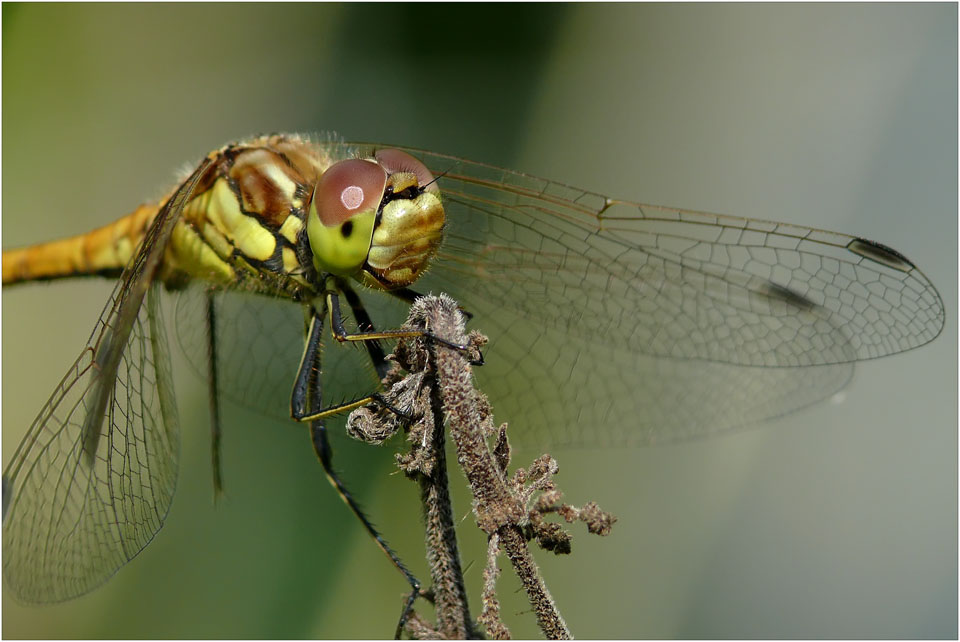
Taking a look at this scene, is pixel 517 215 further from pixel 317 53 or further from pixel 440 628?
pixel 317 53

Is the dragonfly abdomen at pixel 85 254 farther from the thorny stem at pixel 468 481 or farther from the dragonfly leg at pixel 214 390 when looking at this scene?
the thorny stem at pixel 468 481

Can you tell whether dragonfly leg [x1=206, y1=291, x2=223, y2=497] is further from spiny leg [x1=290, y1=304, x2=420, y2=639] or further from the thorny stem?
the thorny stem

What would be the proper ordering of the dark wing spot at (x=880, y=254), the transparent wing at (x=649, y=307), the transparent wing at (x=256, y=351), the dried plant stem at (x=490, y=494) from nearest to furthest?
the dried plant stem at (x=490, y=494) < the dark wing spot at (x=880, y=254) < the transparent wing at (x=649, y=307) < the transparent wing at (x=256, y=351)

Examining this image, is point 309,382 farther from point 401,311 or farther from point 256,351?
point 256,351

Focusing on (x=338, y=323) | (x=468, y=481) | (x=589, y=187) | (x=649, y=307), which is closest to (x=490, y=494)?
(x=468, y=481)

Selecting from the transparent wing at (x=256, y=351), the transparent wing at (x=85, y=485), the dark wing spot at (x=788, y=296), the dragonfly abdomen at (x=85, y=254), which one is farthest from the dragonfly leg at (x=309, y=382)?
the dark wing spot at (x=788, y=296)
